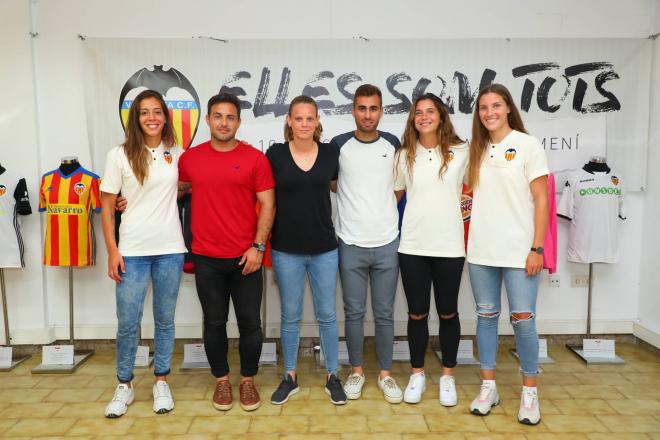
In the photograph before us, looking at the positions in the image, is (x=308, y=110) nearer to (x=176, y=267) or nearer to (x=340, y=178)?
(x=340, y=178)

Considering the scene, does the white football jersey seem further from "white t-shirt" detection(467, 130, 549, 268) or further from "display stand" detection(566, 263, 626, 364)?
"display stand" detection(566, 263, 626, 364)

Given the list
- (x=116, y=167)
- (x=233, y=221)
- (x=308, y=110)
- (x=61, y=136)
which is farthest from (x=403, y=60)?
(x=61, y=136)

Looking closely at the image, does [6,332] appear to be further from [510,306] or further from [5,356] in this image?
[510,306]

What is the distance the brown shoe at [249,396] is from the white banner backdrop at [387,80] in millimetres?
1517

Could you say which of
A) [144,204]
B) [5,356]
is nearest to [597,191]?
[144,204]

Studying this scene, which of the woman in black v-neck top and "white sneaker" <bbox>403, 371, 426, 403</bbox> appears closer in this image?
the woman in black v-neck top

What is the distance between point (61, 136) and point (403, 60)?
227 centimetres

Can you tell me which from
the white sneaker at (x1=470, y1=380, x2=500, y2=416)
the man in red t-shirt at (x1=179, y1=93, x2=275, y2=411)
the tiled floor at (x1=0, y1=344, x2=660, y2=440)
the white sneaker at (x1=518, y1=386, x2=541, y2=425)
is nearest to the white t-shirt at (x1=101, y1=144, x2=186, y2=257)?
the man in red t-shirt at (x1=179, y1=93, x2=275, y2=411)

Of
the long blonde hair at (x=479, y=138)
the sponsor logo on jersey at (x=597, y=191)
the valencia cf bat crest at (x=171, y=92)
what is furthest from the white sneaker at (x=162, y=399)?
the sponsor logo on jersey at (x=597, y=191)

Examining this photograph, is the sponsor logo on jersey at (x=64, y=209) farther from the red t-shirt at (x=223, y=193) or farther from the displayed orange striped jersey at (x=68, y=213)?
the red t-shirt at (x=223, y=193)

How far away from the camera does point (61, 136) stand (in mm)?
3363

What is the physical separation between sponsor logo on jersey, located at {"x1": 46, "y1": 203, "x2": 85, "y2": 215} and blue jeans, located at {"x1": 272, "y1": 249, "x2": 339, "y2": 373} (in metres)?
1.36

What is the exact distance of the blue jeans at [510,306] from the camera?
231cm

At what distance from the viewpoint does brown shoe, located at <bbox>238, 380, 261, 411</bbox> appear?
252 cm
